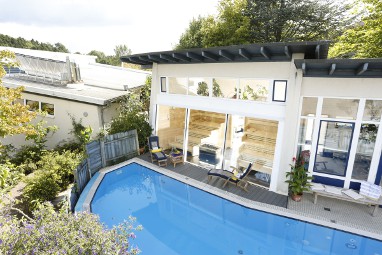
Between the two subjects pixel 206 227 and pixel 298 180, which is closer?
pixel 206 227

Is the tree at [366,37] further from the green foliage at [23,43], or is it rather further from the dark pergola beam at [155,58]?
the green foliage at [23,43]

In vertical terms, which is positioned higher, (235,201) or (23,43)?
(23,43)

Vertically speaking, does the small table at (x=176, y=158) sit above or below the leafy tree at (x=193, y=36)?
below

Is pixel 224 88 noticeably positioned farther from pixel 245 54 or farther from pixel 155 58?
pixel 155 58

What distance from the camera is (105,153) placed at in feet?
41.4

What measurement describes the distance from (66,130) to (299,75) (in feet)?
46.4

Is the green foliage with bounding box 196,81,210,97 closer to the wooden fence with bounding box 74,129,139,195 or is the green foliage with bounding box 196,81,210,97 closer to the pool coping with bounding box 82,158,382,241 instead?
the pool coping with bounding box 82,158,382,241

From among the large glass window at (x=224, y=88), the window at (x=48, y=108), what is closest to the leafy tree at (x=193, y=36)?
the window at (x=48, y=108)

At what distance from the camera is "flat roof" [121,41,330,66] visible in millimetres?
8242

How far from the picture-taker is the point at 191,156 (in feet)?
45.4

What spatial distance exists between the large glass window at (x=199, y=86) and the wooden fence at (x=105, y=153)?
4321mm

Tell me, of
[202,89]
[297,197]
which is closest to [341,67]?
[297,197]

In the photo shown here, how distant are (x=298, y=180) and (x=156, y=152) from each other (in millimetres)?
7590

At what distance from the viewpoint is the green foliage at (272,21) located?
30375 mm
